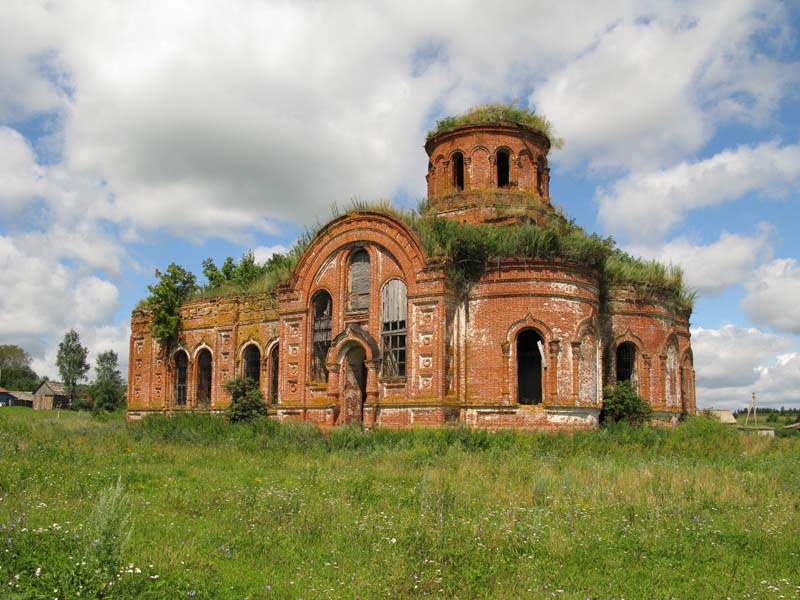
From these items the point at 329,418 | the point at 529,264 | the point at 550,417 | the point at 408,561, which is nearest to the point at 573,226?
the point at 529,264

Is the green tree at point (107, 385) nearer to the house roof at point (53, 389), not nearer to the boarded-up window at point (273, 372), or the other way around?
the house roof at point (53, 389)

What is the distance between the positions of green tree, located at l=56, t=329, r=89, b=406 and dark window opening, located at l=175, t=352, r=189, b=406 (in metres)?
52.0

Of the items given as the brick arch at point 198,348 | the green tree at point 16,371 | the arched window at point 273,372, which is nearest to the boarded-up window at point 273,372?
the arched window at point 273,372

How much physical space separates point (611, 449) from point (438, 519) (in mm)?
9806

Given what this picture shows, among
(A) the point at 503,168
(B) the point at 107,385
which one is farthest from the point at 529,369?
(B) the point at 107,385

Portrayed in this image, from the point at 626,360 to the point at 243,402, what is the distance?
13.1 meters

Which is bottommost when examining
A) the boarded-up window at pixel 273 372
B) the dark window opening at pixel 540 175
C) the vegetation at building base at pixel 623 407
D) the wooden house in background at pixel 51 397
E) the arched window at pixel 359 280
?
the wooden house in background at pixel 51 397

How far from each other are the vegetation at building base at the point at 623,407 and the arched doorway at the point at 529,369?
205 centimetres

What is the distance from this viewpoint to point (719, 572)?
27.2ft

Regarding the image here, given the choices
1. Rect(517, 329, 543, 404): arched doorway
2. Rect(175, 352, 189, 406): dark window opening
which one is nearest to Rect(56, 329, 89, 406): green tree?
Rect(175, 352, 189, 406): dark window opening

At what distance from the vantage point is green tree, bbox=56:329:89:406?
76.1 m

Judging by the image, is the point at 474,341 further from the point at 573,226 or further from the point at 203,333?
the point at 203,333

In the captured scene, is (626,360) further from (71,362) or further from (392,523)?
(71,362)

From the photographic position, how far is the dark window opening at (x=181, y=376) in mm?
29781
